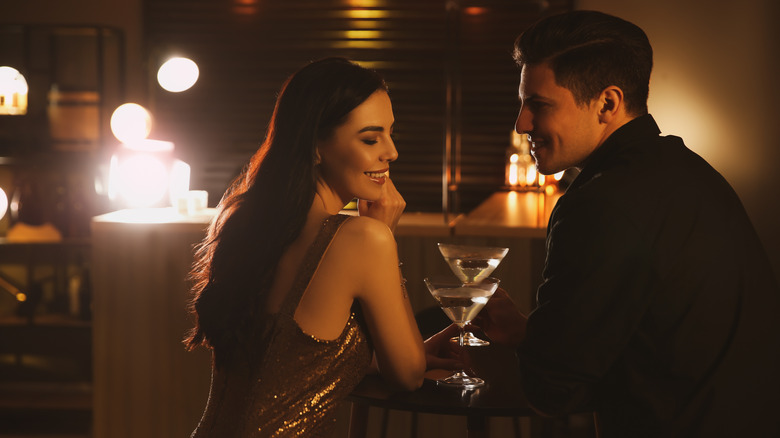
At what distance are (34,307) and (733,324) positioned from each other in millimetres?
4435

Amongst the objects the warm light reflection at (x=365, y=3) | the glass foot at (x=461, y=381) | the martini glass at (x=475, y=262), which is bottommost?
the glass foot at (x=461, y=381)

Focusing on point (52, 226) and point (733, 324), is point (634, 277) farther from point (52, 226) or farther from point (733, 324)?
point (52, 226)

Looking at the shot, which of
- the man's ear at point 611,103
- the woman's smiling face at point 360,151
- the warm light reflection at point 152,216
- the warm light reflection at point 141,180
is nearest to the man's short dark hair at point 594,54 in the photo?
the man's ear at point 611,103

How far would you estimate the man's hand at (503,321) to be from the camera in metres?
1.75

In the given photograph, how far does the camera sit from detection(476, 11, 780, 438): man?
1415 millimetres

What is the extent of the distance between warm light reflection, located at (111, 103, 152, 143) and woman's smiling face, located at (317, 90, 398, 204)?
9.61 feet

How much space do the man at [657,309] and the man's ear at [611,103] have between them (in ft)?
0.25

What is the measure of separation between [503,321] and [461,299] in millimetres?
105

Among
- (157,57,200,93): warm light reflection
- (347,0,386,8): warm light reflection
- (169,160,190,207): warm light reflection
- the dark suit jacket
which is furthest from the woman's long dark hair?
(347,0,386,8): warm light reflection

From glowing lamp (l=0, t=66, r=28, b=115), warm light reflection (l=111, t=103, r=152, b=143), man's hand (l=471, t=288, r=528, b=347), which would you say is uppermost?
glowing lamp (l=0, t=66, r=28, b=115)

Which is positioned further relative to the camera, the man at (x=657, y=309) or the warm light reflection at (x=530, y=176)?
the warm light reflection at (x=530, y=176)

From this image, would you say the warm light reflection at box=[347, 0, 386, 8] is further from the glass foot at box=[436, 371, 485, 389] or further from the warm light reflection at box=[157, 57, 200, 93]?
the glass foot at box=[436, 371, 485, 389]

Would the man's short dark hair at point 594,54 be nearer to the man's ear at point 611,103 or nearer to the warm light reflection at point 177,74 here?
the man's ear at point 611,103

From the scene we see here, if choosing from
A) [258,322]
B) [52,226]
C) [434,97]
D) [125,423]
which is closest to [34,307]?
[52,226]
